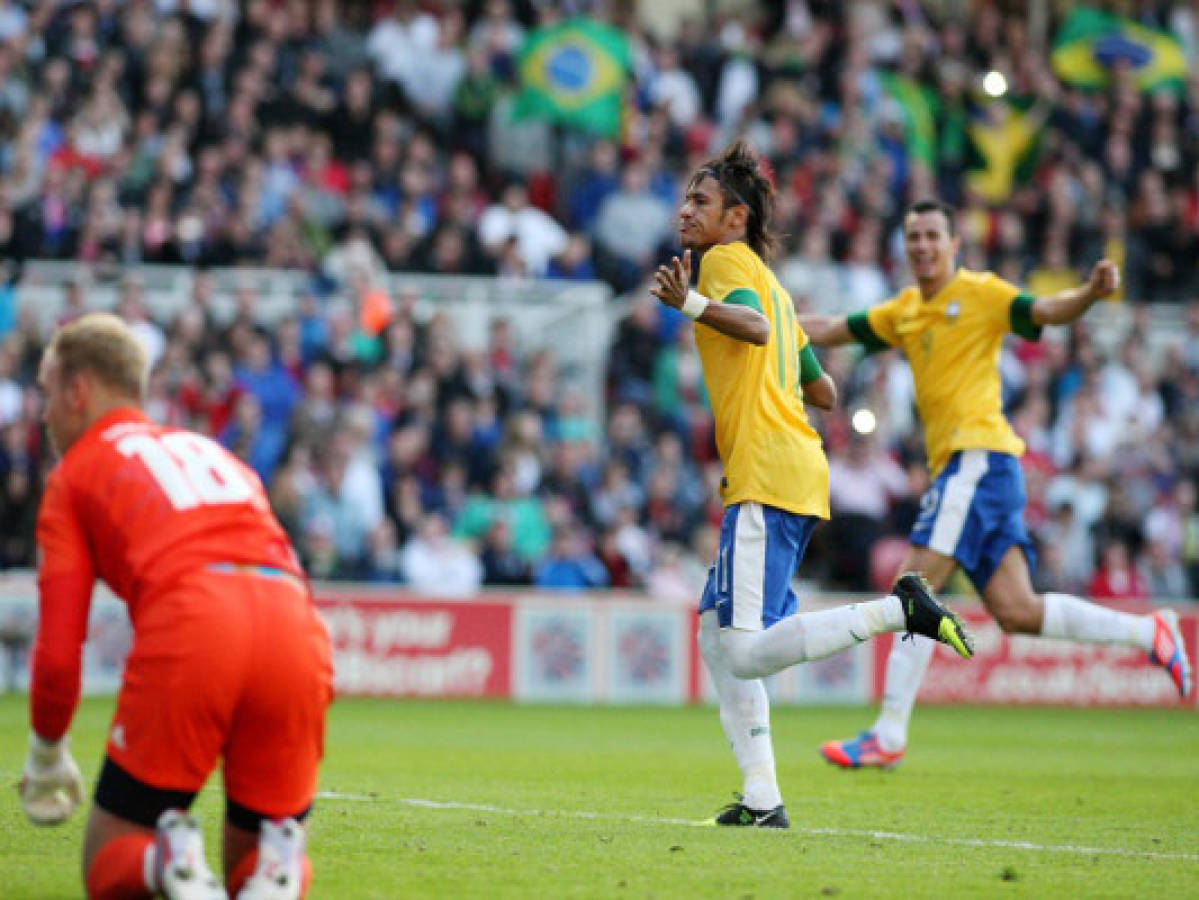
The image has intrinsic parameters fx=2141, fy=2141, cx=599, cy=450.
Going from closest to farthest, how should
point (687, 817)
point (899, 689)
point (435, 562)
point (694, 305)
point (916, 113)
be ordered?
point (694, 305) < point (687, 817) < point (899, 689) < point (435, 562) < point (916, 113)

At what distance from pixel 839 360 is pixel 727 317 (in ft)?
46.3

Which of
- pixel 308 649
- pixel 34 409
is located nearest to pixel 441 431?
pixel 34 409

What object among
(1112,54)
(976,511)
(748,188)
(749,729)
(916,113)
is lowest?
(749,729)

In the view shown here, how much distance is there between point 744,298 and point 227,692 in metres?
3.68

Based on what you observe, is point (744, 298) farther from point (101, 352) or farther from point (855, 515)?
point (855, 515)

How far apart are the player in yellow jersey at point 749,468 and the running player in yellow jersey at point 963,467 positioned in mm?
2478

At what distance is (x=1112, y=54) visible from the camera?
28047mm

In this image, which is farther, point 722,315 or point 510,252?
point 510,252

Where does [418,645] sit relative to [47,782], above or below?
below

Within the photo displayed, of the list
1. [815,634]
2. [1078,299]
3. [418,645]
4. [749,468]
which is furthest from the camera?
[418,645]

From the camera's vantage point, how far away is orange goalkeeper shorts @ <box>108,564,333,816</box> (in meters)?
5.58

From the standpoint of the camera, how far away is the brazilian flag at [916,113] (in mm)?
26500

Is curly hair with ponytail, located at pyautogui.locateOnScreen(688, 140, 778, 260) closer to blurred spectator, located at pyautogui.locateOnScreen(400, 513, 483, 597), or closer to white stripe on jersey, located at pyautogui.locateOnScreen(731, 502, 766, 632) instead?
white stripe on jersey, located at pyautogui.locateOnScreen(731, 502, 766, 632)

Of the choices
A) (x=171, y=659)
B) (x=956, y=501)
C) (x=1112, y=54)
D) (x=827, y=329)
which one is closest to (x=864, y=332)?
(x=827, y=329)
